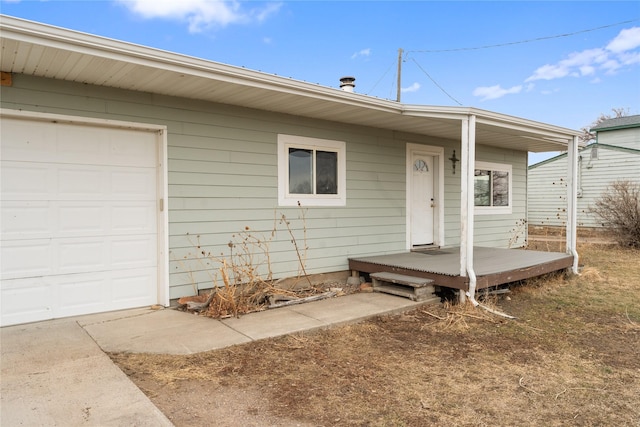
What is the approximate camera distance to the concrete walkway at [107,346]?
2.36 m

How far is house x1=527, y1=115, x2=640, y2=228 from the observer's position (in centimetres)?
1529

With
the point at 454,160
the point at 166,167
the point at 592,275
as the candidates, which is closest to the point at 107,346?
the point at 166,167

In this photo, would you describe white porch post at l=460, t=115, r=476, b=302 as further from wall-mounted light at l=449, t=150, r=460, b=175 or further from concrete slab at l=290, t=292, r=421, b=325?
wall-mounted light at l=449, t=150, r=460, b=175

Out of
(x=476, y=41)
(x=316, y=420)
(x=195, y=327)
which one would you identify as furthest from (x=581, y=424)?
→ (x=476, y=41)

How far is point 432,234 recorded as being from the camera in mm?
7918

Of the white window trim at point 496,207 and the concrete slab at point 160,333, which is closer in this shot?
the concrete slab at point 160,333

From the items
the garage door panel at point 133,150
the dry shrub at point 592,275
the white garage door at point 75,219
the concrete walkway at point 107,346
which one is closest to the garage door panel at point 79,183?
the white garage door at point 75,219

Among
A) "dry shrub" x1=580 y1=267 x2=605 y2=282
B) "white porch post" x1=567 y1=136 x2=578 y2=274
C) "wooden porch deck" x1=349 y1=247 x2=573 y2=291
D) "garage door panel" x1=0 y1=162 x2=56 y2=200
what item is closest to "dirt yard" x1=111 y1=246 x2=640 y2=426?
"wooden porch deck" x1=349 y1=247 x2=573 y2=291

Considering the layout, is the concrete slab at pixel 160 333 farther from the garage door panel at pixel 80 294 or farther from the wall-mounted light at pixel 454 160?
the wall-mounted light at pixel 454 160

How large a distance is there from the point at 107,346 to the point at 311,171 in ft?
11.3

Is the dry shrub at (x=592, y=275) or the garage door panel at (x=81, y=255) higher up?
the garage door panel at (x=81, y=255)

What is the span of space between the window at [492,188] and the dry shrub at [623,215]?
11.3 ft

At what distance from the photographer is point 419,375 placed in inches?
123

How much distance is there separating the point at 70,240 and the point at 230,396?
261 cm
